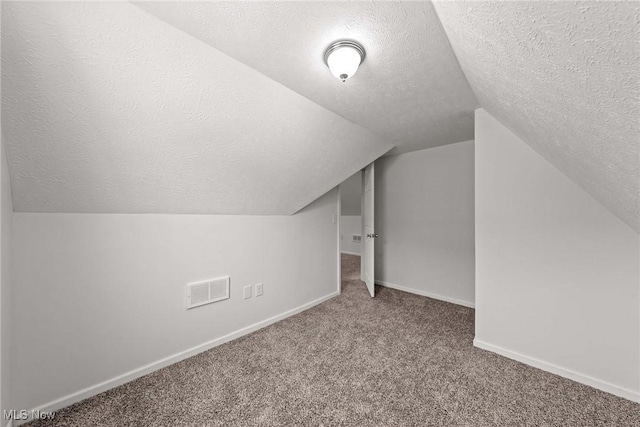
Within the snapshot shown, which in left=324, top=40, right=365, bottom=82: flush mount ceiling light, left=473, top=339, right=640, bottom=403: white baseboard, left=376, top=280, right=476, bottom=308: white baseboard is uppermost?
left=324, top=40, right=365, bottom=82: flush mount ceiling light

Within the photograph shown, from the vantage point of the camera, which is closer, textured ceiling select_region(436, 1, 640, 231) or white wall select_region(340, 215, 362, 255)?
textured ceiling select_region(436, 1, 640, 231)

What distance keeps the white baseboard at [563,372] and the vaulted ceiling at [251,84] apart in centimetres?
103

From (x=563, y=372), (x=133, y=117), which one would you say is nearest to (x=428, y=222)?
(x=563, y=372)

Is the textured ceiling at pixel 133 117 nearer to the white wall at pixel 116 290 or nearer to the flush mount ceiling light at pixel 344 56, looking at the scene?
the white wall at pixel 116 290

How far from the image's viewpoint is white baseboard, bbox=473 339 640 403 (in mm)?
1537

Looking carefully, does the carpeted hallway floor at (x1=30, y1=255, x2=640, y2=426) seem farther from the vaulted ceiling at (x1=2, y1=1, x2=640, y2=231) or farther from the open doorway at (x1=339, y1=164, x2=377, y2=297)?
the open doorway at (x1=339, y1=164, x2=377, y2=297)

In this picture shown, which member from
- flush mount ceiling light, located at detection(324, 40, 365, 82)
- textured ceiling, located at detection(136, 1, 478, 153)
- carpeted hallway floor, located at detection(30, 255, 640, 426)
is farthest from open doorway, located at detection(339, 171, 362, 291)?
flush mount ceiling light, located at detection(324, 40, 365, 82)

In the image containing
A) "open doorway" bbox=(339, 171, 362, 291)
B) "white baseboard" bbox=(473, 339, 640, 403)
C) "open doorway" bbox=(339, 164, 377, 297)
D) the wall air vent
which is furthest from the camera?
"open doorway" bbox=(339, 171, 362, 291)

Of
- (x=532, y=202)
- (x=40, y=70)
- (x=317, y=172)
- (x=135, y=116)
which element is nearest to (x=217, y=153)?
(x=135, y=116)

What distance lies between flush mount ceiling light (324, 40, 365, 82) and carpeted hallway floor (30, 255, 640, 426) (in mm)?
1847

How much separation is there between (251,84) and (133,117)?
638 mm

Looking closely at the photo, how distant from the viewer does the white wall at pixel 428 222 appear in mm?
3012

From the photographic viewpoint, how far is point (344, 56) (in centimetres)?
125

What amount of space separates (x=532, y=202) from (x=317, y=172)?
170cm
